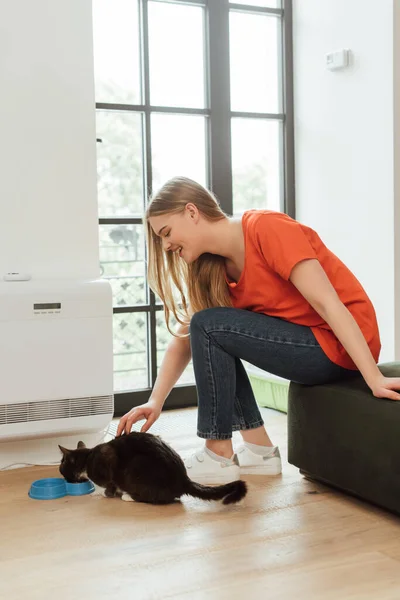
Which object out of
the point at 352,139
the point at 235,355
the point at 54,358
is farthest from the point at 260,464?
the point at 352,139

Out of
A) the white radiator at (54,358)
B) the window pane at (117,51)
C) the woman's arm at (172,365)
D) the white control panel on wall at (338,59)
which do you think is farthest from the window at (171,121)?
the woman's arm at (172,365)

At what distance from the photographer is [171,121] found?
11.6 feet

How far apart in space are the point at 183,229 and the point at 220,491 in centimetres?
74

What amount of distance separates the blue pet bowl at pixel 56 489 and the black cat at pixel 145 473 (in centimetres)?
8

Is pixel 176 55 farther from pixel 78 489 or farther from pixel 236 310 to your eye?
pixel 78 489

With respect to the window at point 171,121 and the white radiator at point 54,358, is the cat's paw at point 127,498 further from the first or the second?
the window at point 171,121

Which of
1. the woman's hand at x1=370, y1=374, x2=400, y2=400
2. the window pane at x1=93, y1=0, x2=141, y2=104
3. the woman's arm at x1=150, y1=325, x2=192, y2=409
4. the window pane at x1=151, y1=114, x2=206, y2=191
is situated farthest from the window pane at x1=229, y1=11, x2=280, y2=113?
the woman's hand at x1=370, y1=374, x2=400, y2=400

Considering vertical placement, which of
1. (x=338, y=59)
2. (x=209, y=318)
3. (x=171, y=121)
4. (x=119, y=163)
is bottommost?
(x=209, y=318)

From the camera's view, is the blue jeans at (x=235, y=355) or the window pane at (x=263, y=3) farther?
the window pane at (x=263, y=3)

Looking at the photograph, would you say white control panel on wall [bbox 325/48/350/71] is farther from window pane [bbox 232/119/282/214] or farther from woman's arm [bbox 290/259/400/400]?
woman's arm [bbox 290/259/400/400]

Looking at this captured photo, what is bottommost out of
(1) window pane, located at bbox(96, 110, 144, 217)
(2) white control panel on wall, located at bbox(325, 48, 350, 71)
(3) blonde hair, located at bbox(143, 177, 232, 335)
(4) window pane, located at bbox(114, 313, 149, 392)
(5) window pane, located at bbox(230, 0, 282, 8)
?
(4) window pane, located at bbox(114, 313, 149, 392)

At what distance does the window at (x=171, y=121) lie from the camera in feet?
11.1

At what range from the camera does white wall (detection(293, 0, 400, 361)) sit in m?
3.15

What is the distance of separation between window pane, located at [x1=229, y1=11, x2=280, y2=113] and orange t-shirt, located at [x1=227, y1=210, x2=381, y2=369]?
1602mm
